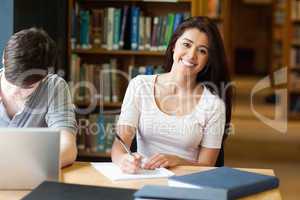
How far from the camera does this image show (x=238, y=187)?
188cm

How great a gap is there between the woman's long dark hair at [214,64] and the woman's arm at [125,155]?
416 millimetres

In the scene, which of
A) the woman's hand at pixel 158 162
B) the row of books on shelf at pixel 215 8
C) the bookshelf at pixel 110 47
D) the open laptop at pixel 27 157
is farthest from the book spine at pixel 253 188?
the row of books on shelf at pixel 215 8

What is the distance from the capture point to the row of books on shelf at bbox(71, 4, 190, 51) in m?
4.67

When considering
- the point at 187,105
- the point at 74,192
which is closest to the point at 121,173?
the point at 74,192

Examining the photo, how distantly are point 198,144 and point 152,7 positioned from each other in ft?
7.57

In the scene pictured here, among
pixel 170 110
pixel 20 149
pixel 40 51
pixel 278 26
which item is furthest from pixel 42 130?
pixel 278 26

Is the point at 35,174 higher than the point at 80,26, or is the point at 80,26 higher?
the point at 80,26

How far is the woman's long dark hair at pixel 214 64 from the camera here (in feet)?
8.91

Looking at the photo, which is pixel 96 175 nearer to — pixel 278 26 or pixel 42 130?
pixel 42 130

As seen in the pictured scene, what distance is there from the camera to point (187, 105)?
2.75 m

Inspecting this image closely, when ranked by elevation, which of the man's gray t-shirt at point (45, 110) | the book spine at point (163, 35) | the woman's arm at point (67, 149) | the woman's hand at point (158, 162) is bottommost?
the woman's hand at point (158, 162)

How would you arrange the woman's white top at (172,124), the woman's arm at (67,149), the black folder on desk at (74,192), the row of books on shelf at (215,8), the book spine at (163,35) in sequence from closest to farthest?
1. the black folder on desk at (74,192)
2. the woman's arm at (67,149)
3. the woman's white top at (172,124)
4. the book spine at (163,35)
5. the row of books on shelf at (215,8)

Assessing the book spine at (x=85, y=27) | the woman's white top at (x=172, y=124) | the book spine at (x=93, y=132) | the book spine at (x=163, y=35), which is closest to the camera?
the woman's white top at (x=172, y=124)

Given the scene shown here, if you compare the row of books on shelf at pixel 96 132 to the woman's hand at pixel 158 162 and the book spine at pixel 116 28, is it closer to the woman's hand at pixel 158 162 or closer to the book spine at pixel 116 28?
the book spine at pixel 116 28
